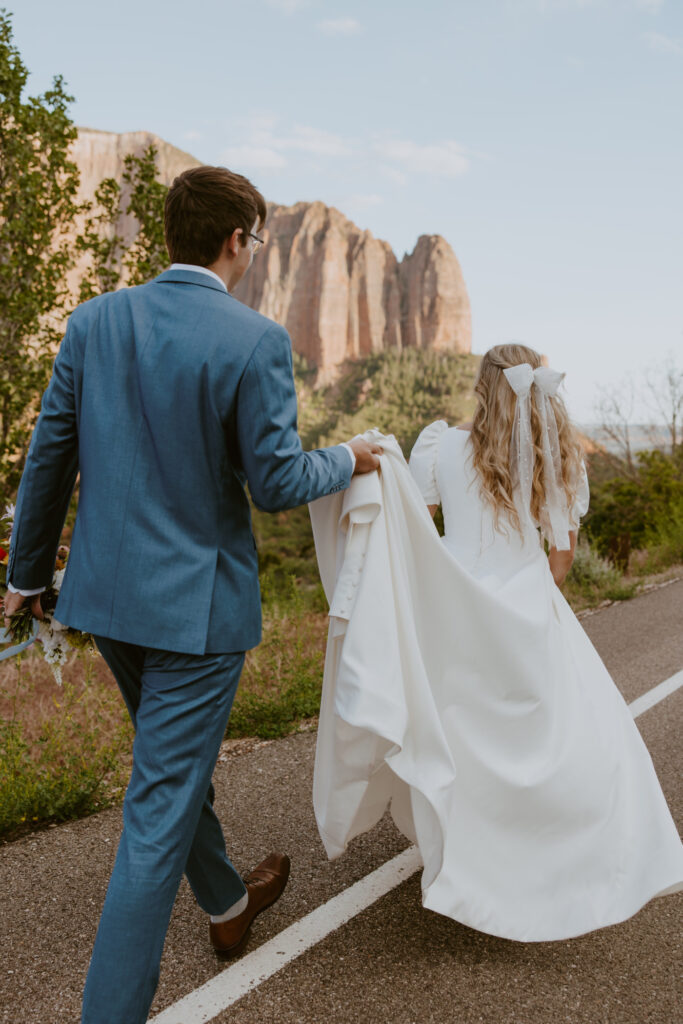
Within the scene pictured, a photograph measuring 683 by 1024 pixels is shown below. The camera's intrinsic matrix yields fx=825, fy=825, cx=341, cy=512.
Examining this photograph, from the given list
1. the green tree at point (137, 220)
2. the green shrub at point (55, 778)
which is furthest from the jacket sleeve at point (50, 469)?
the green tree at point (137, 220)

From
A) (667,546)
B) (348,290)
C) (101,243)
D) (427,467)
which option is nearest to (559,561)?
(427,467)

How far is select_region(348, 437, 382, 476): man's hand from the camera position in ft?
8.51

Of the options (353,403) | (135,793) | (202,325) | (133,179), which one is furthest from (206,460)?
(353,403)

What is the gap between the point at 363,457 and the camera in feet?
8.52

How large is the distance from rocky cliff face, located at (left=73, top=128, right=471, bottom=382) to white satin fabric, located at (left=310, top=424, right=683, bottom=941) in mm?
106099

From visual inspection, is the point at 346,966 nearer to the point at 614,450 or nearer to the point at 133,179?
the point at 133,179

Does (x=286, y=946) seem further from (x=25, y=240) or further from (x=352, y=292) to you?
(x=352, y=292)

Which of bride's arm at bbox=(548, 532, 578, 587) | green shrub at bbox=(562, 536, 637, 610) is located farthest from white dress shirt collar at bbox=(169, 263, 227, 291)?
green shrub at bbox=(562, 536, 637, 610)

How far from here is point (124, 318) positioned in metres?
2.12

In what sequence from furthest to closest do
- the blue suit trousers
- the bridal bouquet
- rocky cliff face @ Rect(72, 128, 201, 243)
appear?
rocky cliff face @ Rect(72, 128, 201, 243)
the bridal bouquet
the blue suit trousers

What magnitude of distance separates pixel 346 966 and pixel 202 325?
202 centimetres

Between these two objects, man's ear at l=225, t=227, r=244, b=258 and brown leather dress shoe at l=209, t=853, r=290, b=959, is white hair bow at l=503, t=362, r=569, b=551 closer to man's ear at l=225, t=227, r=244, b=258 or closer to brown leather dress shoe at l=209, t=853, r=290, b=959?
man's ear at l=225, t=227, r=244, b=258

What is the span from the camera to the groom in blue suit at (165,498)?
2041 millimetres

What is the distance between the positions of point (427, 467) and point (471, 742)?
1.18 meters
